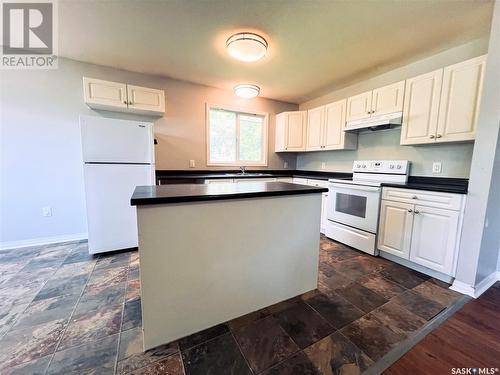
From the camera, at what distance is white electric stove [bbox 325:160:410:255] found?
2570 mm

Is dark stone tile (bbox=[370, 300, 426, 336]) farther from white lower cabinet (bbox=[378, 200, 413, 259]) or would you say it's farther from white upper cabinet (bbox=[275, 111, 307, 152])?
white upper cabinet (bbox=[275, 111, 307, 152])

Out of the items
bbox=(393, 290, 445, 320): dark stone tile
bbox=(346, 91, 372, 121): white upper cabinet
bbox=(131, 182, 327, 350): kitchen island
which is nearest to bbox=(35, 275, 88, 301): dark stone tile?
bbox=(131, 182, 327, 350): kitchen island

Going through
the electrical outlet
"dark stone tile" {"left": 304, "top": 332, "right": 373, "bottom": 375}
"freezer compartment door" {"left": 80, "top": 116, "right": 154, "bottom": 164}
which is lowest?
"dark stone tile" {"left": 304, "top": 332, "right": 373, "bottom": 375}

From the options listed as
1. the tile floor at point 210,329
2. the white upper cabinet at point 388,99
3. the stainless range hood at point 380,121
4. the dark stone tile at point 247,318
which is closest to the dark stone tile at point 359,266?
the tile floor at point 210,329

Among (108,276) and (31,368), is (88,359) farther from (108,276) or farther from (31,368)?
(108,276)

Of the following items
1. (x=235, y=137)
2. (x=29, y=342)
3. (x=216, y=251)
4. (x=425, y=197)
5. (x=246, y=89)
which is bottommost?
(x=29, y=342)

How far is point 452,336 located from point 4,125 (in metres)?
4.88

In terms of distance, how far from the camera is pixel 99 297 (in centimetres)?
173

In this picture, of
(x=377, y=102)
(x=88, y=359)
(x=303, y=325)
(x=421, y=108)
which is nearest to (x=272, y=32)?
(x=377, y=102)

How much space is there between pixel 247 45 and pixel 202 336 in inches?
101

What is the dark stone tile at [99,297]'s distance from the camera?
1612mm

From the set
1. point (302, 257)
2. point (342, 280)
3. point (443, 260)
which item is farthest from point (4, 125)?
point (443, 260)

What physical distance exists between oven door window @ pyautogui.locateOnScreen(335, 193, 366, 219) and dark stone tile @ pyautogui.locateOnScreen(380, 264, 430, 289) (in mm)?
675

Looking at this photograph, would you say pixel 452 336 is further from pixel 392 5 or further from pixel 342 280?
pixel 392 5
